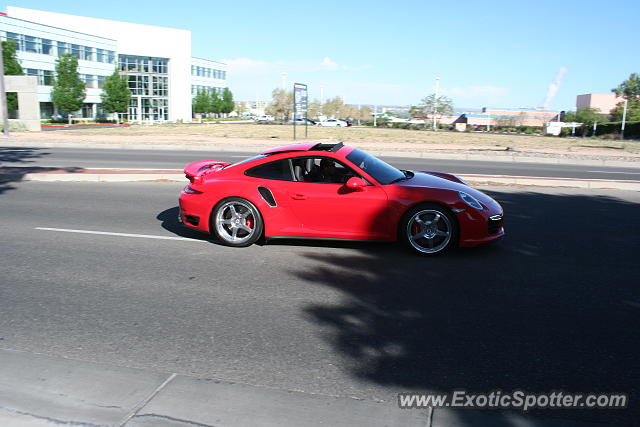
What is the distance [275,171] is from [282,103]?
84938mm

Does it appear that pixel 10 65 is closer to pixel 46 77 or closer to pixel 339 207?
pixel 46 77

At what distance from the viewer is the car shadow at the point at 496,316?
364cm

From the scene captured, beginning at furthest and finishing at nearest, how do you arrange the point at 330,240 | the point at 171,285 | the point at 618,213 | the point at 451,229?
the point at 618,213, the point at 330,240, the point at 451,229, the point at 171,285

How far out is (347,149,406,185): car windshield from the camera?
6828mm

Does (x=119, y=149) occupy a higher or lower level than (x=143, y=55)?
lower

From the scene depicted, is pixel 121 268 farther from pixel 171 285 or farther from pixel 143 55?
pixel 143 55

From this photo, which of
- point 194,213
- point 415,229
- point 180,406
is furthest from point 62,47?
point 180,406

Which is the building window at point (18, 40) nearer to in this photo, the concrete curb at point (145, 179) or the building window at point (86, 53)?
the building window at point (86, 53)

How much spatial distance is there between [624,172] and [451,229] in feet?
52.4

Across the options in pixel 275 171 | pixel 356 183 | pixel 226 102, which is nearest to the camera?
pixel 356 183

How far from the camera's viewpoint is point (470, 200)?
6.57 meters

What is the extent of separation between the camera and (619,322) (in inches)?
181

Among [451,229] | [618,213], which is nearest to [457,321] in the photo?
[451,229]

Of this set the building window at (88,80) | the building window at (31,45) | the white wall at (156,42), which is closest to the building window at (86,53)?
the building window at (88,80)
